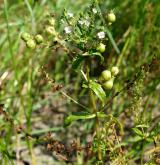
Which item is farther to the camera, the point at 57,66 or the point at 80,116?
the point at 57,66

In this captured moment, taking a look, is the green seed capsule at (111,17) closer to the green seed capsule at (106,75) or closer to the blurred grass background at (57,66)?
the green seed capsule at (106,75)

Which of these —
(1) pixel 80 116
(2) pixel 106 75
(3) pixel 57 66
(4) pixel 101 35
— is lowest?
(3) pixel 57 66

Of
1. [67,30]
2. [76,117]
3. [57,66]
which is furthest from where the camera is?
[57,66]

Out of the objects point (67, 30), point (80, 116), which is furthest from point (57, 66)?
point (67, 30)

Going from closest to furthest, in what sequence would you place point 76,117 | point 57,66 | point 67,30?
1. point 67,30
2. point 76,117
3. point 57,66

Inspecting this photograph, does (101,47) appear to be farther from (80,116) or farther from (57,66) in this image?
(57,66)

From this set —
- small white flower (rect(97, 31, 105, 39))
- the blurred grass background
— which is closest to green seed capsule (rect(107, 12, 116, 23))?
small white flower (rect(97, 31, 105, 39))

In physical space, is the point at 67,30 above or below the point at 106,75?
above

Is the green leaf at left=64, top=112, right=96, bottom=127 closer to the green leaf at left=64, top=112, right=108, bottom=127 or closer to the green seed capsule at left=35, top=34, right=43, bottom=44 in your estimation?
the green leaf at left=64, top=112, right=108, bottom=127

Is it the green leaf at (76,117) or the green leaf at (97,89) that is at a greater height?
the green leaf at (97,89)

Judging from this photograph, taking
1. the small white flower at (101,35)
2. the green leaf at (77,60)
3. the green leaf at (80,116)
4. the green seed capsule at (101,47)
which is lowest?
the green leaf at (80,116)

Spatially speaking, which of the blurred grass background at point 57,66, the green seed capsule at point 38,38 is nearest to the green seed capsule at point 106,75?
the green seed capsule at point 38,38
